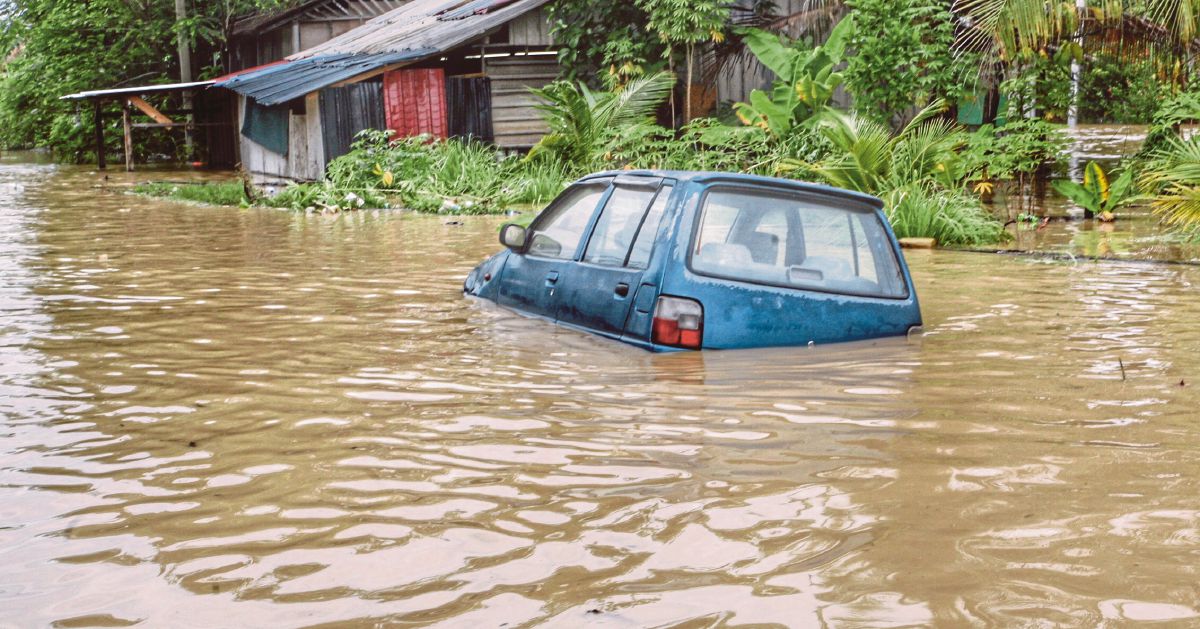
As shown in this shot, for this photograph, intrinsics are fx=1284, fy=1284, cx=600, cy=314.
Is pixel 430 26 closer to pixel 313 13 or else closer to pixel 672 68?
pixel 672 68

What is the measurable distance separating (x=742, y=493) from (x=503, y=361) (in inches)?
116

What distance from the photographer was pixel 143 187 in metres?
27.2

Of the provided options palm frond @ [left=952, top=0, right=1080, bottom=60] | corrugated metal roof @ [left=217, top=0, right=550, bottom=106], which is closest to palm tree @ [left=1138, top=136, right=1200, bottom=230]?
palm frond @ [left=952, top=0, right=1080, bottom=60]

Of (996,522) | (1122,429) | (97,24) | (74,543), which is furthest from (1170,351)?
(97,24)

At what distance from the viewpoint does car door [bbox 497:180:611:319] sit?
796cm

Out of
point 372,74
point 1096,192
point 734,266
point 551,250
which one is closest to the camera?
point 734,266

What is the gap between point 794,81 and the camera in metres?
19.6

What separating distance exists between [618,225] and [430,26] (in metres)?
21.5

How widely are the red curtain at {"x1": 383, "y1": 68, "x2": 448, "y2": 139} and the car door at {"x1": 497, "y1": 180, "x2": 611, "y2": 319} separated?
57.9 ft

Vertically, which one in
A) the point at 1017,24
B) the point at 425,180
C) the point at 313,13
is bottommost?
the point at 425,180

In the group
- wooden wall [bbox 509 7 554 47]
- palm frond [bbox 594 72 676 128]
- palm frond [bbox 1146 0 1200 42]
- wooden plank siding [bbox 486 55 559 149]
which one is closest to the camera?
palm frond [bbox 1146 0 1200 42]

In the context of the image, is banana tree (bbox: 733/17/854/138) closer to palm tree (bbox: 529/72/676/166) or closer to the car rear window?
palm tree (bbox: 529/72/676/166)

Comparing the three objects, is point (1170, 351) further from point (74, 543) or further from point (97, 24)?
point (97, 24)

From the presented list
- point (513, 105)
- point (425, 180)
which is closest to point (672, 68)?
point (513, 105)
